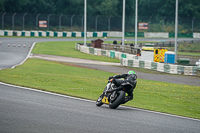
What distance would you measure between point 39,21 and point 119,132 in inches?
2572

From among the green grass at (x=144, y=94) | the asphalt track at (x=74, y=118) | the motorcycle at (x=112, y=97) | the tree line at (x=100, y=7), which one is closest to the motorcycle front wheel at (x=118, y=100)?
the motorcycle at (x=112, y=97)

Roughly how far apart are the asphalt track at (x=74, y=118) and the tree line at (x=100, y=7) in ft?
211

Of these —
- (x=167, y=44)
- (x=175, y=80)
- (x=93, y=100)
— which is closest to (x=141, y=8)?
(x=167, y=44)

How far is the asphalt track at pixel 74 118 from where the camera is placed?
7.55 meters

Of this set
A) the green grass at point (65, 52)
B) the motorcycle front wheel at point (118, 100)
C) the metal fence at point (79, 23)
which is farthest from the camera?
the metal fence at point (79, 23)

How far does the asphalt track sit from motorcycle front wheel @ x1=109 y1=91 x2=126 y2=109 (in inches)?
11.4

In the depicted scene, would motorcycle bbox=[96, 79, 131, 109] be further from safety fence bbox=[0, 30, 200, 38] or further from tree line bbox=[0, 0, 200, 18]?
tree line bbox=[0, 0, 200, 18]

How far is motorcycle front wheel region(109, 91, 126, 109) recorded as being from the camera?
10352mm

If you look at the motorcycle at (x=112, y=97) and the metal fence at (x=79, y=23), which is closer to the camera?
the motorcycle at (x=112, y=97)

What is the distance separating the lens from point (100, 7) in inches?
3516

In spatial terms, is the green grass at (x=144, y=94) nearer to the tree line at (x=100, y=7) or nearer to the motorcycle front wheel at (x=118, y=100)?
the motorcycle front wheel at (x=118, y=100)

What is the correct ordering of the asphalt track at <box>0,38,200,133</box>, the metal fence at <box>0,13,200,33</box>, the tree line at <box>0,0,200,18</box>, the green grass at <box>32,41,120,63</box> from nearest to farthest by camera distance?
the asphalt track at <box>0,38,200,133</box> → the green grass at <box>32,41,120,63</box> → the metal fence at <box>0,13,200,33</box> → the tree line at <box>0,0,200,18</box>

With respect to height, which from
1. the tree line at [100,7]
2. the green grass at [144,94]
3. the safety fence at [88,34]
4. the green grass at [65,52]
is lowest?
the green grass at [144,94]

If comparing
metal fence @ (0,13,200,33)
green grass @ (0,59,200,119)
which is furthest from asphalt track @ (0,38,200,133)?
metal fence @ (0,13,200,33)
